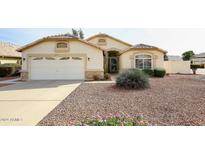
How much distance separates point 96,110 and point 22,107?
120 inches

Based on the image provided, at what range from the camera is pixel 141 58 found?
22.2 m

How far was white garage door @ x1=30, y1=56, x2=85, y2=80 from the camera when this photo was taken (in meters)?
17.3

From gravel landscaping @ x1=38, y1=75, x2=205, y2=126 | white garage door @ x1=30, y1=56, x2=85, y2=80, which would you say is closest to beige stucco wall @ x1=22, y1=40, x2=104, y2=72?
white garage door @ x1=30, y1=56, x2=85, y2=80

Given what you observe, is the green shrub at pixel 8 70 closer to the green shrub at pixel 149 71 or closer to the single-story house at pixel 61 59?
the single-story house at pixel 61 59

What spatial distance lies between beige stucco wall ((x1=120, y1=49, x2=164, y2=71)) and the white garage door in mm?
6849

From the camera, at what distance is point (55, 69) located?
17344 millimetres

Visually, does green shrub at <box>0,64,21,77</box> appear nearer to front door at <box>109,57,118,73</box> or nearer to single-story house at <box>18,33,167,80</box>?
single-story house at <box>18,33,167,80</box>

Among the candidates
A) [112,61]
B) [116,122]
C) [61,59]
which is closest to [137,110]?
[116,122]

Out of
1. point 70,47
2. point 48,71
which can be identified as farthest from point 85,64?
point 48,71

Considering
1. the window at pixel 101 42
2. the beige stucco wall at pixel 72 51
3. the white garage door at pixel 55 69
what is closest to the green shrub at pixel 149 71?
the beige stucco wall at pixel 72 51

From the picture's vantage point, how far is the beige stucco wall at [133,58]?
22062 millimetres

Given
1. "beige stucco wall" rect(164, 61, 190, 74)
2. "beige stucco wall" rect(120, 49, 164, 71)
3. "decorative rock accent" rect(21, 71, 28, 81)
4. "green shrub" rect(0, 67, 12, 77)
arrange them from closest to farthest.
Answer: "decorative rock accent" rect(21, 71, 28, 81)
"beige stucco wall" rect(120, 49, 164, 71)
"green shrub" rect(0, 67, 12, 77)
"beige stucco wall" rect(164, 61, 190, 74)
